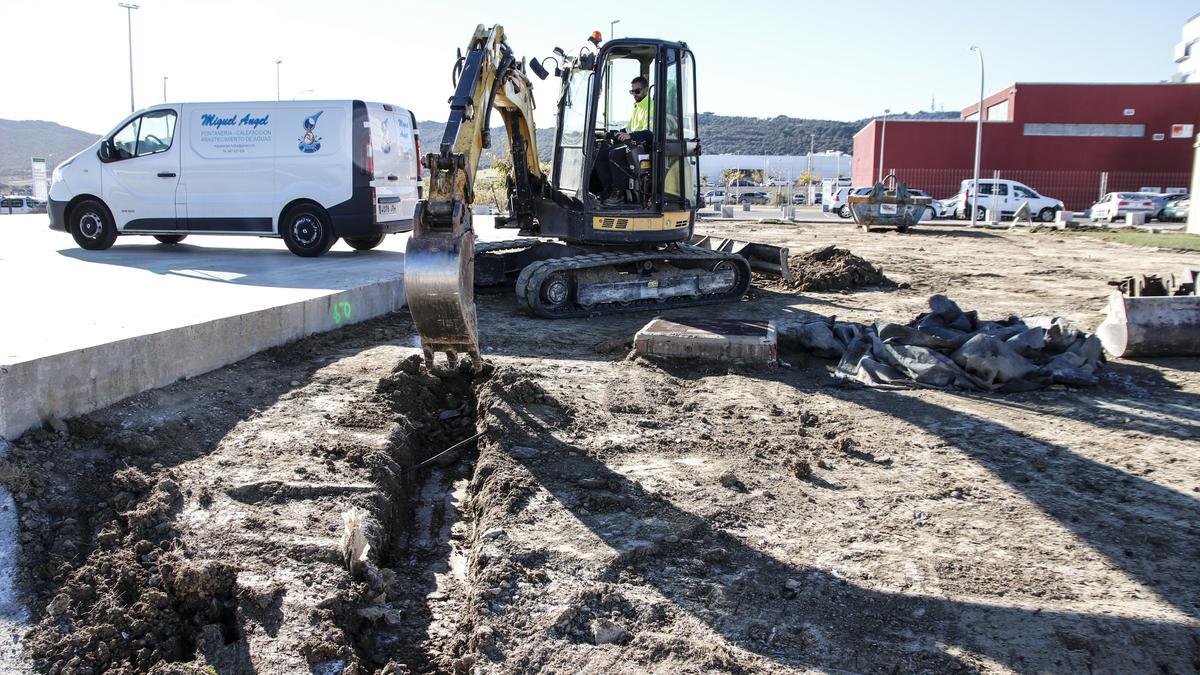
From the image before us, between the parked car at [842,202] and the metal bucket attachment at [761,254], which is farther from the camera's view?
the parked car at [842,202]

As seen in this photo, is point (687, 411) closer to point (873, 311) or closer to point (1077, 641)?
point (1077, 641)

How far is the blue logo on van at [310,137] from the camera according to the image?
468 inches

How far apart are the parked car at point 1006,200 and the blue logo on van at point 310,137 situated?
26916mm

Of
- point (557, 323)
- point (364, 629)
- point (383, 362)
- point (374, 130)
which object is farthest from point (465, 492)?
point (374, 130)

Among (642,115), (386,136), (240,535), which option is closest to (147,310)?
(240,535)

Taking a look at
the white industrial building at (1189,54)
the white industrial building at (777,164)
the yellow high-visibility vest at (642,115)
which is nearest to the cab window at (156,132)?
the yellow high-visibility vest at (642,115)

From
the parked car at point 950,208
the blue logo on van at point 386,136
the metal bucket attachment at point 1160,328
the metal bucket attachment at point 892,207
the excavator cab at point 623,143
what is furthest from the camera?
the parked car at point 950,208

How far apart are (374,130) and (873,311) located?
7.13 meters

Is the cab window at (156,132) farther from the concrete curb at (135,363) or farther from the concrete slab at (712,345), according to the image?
the concrete slab at (712,345)

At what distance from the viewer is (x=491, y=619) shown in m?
3.32

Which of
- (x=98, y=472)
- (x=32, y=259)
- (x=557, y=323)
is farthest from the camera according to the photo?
(x=32, y=259)

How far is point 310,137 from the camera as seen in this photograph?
469 inches

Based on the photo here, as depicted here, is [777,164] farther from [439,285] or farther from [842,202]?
[439,285]

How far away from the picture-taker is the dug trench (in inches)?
124
